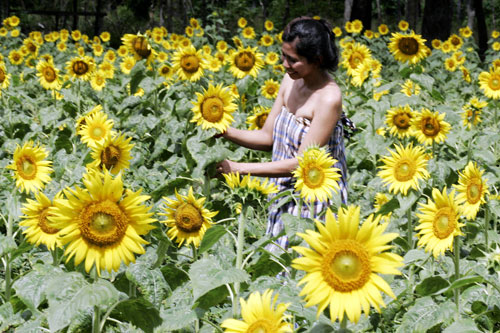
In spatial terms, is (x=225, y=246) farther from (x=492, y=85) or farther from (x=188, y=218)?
(x=492, y=85)

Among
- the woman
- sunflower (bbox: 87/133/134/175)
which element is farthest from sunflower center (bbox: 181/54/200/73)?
sunflower (bbox: 87/133/134/175)

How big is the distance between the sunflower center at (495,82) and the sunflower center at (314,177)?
10.4ft

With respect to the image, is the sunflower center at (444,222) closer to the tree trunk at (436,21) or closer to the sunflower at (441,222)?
the sunflower at (441,222)

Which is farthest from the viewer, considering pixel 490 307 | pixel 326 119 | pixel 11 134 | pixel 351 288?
pixel 11 134

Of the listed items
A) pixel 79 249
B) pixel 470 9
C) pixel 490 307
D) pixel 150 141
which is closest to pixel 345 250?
pixel 79 249

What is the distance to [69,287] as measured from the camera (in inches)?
61.9

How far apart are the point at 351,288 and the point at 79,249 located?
2.23 ft

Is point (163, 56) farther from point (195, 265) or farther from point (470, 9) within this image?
point (470, 9)

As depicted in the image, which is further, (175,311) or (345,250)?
(175,311)

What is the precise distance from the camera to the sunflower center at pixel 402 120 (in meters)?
4.25

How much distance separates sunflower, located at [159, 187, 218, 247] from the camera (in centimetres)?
221

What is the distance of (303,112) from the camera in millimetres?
3129

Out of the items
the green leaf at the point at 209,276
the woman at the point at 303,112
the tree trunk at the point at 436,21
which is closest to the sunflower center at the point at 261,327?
the green leaf at the point at 209,276

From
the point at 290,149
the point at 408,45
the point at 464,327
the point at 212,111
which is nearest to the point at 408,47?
the point at 408,45
